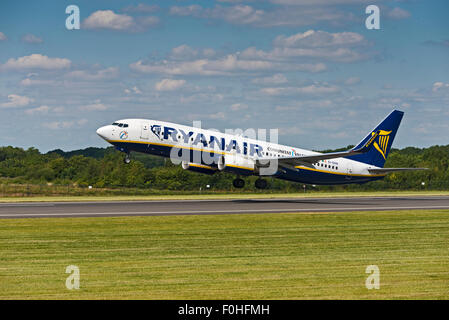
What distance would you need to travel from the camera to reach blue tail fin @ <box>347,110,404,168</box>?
224ft

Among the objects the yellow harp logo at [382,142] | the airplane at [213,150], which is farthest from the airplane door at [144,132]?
the yellow harp logo at [382,142]

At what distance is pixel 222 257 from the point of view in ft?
74.4

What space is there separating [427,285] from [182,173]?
74.2 meters

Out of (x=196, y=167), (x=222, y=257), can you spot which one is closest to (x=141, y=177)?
(x=196, y=167)

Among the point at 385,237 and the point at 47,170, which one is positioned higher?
the point at 47,170

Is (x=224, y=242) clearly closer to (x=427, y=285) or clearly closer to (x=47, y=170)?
(x=427, y=285)

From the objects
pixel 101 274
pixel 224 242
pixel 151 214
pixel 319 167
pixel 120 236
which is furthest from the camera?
pixel 319 167

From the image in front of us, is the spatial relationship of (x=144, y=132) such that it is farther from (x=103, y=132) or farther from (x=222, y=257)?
(x=222, y=257)

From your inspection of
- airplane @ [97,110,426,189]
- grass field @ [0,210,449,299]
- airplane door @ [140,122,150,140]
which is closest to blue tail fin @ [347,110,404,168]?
airplane @ [97,110,426,189]

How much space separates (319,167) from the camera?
6312cm

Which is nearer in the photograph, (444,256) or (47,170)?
(444,256)

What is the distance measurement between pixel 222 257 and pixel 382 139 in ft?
165

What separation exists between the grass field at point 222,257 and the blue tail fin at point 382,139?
31231mm
